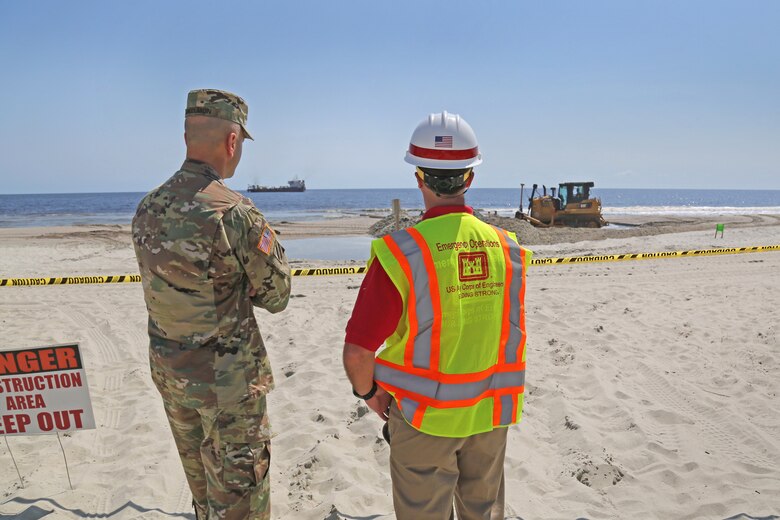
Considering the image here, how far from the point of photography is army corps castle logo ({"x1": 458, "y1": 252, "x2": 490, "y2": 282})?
1717 mm

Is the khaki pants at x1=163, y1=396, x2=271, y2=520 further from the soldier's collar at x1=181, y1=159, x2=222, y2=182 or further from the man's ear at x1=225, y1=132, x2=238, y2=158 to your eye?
the man's ear at x1=225, y1=132, x2=238, y2=158

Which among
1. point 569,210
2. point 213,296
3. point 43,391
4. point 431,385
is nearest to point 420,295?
point 431,385

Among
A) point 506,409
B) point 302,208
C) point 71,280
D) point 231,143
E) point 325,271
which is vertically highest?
point 231,143

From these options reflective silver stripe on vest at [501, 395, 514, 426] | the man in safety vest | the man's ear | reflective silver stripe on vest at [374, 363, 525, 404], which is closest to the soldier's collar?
the man's ear

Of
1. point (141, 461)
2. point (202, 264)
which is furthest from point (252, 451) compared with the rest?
point (141, 461)

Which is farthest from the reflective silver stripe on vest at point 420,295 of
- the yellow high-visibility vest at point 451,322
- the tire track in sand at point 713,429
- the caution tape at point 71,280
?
the caution tape at point 71,280

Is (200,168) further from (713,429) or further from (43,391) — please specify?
(713,429)

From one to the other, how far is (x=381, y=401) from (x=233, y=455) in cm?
72

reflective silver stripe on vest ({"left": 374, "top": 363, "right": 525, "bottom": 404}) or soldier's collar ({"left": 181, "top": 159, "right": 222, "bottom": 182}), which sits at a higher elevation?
soldier's collar ({"left": 181, "top": 159, "right": 222, "bottom": 182})

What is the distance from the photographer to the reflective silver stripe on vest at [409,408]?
5.75 feet

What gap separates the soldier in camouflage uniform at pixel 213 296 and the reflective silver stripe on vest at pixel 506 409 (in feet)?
3.43

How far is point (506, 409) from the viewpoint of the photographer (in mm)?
1884

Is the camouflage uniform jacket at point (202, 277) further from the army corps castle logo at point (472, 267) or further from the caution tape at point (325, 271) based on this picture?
the caution tape at point (325, 271)

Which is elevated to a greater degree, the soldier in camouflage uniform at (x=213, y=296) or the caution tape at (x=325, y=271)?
the soldier in camouflage uniform at (x=213, y=296)
